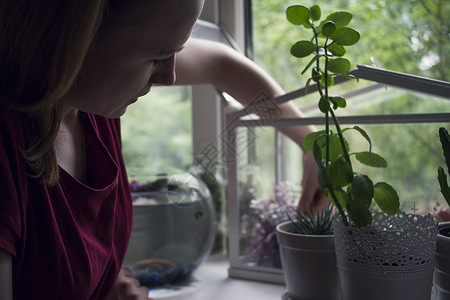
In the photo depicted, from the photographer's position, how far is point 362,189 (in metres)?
0.50

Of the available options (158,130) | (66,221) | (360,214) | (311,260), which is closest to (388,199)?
(360,214)

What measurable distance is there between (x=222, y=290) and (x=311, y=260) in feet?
0.79

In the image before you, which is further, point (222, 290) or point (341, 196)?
point (222, 290)

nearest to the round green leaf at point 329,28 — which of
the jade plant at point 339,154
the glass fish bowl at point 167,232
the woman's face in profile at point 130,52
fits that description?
the jade plant at point 339,154

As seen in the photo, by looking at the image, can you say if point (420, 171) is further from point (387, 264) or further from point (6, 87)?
point (6, 87)

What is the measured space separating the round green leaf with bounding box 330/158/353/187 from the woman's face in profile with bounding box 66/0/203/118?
227 millimetres

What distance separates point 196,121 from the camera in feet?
3.85

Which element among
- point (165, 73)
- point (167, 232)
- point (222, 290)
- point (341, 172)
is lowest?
point (222, 290)

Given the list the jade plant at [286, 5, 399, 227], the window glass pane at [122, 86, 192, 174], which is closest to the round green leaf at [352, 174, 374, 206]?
the jade plant at [286, 5, 399, 227]

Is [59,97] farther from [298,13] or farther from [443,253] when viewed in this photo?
[443,253]

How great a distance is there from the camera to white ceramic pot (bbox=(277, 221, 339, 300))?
0.61 m

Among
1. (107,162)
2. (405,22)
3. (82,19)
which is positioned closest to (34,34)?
(82,19)

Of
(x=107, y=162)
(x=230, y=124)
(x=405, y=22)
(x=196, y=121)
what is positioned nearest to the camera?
(x=107, y=162)

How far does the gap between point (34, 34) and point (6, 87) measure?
2.9 inches
